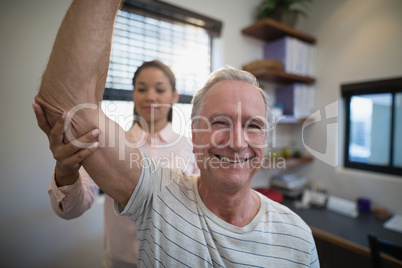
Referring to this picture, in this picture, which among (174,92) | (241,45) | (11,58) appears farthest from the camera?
(241,45)

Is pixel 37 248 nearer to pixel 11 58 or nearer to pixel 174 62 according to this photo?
pixel 11 58

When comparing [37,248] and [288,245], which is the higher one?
[288,245]

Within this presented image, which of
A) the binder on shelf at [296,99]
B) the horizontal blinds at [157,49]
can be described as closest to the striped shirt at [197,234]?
the horizontal blinds at [157,49]

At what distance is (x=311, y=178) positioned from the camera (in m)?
2.26

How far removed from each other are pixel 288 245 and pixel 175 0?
1.79 meters

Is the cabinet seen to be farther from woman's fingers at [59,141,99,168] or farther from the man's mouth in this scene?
woman's fingers at [59,141,99,168]

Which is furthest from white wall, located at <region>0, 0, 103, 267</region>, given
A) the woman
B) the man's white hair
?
the man's white hair

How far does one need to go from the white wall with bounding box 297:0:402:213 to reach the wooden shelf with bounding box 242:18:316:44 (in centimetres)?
25

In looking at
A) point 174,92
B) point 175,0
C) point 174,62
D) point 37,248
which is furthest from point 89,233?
point 175,0

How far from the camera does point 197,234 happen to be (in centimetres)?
64

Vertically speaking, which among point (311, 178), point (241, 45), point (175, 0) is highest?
point (175, 0)

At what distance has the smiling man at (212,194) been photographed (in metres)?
0.59

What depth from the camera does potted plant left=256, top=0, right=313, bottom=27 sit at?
1962 millimetres

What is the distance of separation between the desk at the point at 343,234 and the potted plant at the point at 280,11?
1.82 meters
